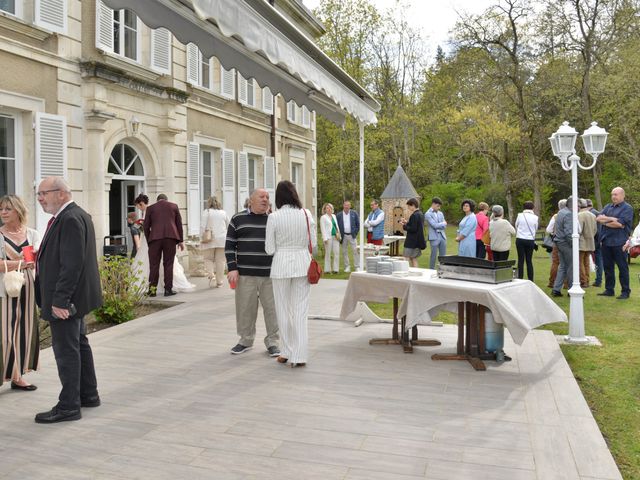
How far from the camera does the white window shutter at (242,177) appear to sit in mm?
16141

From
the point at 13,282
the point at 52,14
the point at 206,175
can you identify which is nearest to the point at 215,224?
the point at 206,175

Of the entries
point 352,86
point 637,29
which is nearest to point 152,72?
point 352,86

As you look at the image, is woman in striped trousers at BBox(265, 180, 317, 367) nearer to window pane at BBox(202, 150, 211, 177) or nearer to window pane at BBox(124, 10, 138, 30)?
window pane at BBox(124, 10, 138, 30)

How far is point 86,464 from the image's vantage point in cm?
346

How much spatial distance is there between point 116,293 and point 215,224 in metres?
3.34

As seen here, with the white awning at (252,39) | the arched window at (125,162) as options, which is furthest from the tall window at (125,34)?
the white awning at (252,39)

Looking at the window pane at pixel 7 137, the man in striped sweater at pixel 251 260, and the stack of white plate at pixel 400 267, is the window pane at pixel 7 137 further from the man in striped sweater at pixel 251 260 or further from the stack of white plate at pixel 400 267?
the stack of white plate at pixel 400 267

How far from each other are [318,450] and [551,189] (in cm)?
3756

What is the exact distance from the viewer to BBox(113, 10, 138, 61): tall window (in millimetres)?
11328

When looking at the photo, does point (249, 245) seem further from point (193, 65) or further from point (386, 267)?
point (193, 65)

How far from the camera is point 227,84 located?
50.1 feet

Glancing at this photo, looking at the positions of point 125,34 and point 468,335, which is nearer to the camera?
point 468,335

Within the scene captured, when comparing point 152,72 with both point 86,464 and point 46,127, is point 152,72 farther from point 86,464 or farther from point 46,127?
point 86,464

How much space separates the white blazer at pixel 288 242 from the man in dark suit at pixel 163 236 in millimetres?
4991
